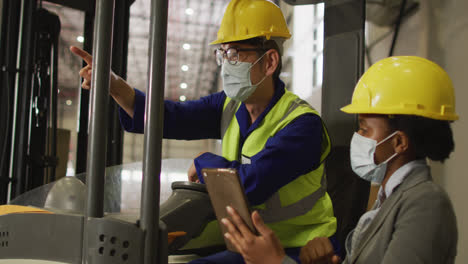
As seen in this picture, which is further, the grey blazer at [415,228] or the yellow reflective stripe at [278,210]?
the yellow reflective stripe at [278,210]

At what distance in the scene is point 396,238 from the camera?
106cm

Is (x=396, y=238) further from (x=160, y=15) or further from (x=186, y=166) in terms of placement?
(x=186, y=166)

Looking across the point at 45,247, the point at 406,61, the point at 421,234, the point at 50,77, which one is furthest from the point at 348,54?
the point at 50,77

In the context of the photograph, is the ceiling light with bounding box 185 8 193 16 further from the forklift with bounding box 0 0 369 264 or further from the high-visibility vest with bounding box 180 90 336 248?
A: the high-visibility vest with bounding box 180 90 336 248

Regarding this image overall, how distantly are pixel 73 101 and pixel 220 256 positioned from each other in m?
2.35

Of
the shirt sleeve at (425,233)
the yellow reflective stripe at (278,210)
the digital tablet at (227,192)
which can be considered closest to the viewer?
the shirt sleeve at (425,233)

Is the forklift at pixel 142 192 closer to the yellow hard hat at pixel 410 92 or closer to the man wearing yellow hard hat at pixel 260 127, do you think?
the man wearing yellow hard hat at pixel 260 127

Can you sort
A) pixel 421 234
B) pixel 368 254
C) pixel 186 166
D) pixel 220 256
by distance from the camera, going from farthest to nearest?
pixel 186 166 → pixel 220 256 → pixel 368 254 → pixel 421 234

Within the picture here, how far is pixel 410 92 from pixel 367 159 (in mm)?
227

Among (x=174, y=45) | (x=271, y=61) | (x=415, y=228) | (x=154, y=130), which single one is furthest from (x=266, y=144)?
(x=174, y=45)

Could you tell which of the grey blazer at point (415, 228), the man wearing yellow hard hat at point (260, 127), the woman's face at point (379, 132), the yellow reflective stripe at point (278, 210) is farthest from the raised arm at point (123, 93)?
the grey blazer at point (415, 228)

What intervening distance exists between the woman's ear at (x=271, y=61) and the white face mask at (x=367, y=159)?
24.3 inches

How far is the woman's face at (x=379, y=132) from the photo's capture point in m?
1.27

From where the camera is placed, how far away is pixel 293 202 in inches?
65.3
